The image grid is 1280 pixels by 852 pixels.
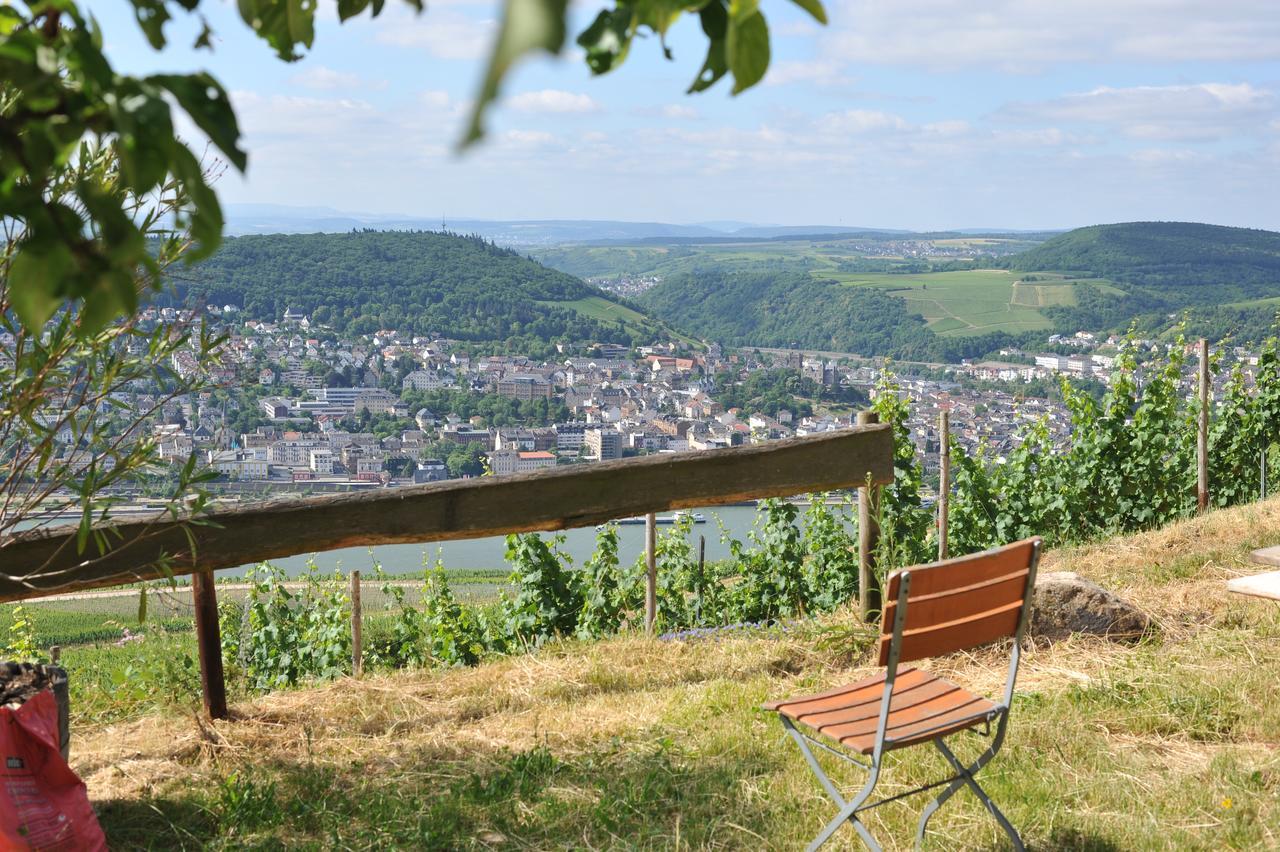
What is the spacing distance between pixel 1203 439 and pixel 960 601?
665 cm

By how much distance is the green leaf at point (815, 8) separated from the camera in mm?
828

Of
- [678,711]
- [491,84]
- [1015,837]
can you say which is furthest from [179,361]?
[491,84]

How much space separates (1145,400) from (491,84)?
30.1ft

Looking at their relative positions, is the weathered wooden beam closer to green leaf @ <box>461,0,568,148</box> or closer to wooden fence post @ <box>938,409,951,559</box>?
wooden fence post @ <box>938,409,951,559</box>

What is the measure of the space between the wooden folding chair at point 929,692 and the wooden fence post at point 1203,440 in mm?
6383

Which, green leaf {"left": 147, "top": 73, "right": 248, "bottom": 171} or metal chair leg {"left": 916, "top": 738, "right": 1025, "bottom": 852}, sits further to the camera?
metal chair leg {"left": 916, "top": 738, "right": 1025, "bottom": 852}

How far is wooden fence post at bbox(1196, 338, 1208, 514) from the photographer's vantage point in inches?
331

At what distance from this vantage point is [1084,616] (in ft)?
14.7

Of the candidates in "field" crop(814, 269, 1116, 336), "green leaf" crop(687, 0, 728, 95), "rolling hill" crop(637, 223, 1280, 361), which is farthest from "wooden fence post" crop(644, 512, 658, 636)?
"field" crop(814, 269, 1116, 336)

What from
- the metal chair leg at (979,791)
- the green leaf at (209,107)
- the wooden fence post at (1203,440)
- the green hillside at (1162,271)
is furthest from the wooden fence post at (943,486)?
the green hillside at (1162,271)

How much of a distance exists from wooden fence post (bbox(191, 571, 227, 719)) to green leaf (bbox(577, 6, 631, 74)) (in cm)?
337

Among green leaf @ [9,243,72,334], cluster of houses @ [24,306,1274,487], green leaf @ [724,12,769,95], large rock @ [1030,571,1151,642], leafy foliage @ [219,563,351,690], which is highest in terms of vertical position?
green leaf @ [724,12,769,95]

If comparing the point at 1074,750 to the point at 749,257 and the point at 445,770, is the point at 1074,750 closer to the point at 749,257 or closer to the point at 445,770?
the point at 445,770

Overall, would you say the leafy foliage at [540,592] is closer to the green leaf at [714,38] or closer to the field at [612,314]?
the green leaf at [714,38]
